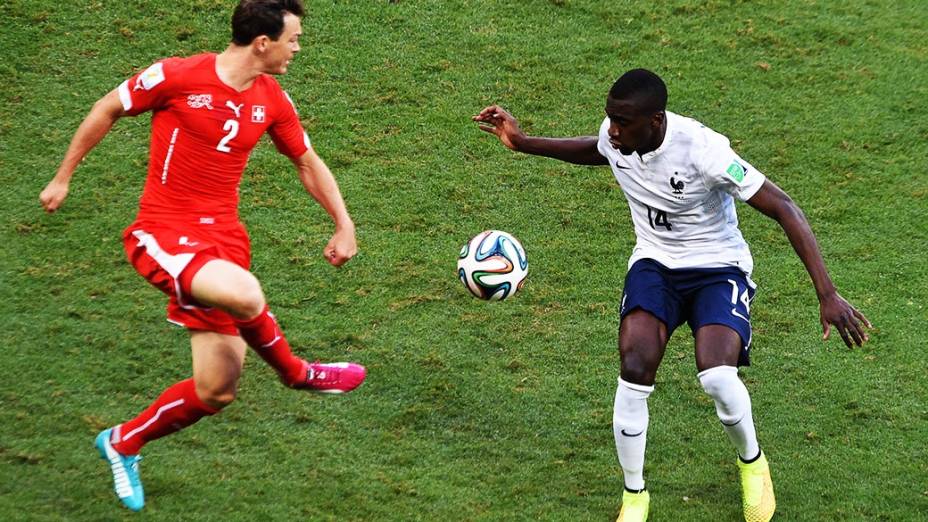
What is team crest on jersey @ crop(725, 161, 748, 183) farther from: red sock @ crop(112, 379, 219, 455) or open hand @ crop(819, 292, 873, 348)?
red sock @ crop(112, 379, 219, 455)

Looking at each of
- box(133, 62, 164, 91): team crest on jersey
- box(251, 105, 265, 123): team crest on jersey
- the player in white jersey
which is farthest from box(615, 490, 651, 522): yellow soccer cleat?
box(133, 62, 164, 91): team crest on jersey

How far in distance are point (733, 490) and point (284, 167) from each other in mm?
4622

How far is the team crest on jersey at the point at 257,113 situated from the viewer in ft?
19.6

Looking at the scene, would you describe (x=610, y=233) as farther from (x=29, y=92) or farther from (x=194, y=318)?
(x=29, y=92)

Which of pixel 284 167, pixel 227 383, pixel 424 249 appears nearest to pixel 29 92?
pixel 284 167

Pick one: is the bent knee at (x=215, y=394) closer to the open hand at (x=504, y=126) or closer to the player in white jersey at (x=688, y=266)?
the player in white jersey at (x=688, y=266)

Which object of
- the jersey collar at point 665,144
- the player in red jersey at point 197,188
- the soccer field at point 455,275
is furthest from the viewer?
the soccer field at point 455,275

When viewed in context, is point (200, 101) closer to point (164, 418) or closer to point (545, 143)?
point (164, 418)

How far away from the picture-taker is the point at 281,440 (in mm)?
6684

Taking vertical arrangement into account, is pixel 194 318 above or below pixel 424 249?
above

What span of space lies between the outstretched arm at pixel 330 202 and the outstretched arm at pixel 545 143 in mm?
1050

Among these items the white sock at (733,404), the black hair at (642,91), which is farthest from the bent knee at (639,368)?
the black hair at (642,91)

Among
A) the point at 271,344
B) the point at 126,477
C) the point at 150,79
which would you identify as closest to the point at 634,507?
the point at 271,344

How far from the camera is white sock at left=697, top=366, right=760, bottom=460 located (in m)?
5.80
